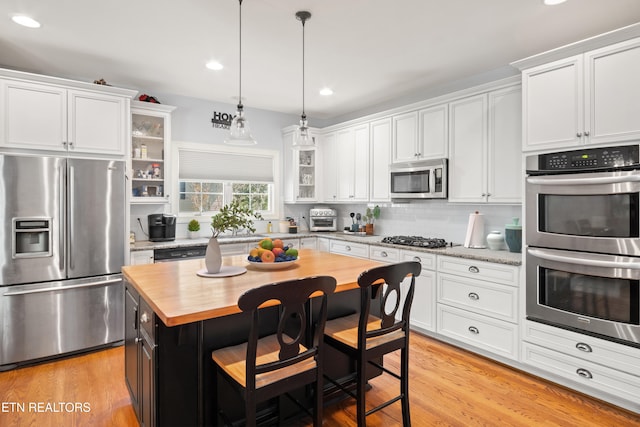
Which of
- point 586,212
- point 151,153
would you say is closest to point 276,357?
point 586,212

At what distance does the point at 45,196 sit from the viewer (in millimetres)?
3109

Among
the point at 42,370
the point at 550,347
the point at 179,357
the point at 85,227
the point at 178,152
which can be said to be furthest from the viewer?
the point at 178,152

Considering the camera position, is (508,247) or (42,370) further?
(508,247)

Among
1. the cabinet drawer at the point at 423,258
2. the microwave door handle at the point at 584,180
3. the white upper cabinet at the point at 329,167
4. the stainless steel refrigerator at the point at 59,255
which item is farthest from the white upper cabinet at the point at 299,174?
the microwave door handle at the point at 584,180

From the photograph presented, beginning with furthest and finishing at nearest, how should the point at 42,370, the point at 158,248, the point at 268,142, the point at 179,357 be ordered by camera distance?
1. the point at 268,142
2. the point at 158,248
3. the point at 42,370
4. the point at 179,357

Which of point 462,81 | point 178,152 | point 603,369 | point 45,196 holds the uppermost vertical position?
point 462,81

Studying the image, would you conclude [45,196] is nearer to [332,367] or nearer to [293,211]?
[332,367]

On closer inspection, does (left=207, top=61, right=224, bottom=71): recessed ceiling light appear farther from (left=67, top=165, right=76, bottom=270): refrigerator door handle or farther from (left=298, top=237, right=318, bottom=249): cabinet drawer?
(left=298, top=237, right=318, bottom=249): cabinet drawer

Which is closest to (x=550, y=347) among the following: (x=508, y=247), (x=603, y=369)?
(x=603, y=369)

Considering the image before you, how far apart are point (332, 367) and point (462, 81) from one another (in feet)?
10.8

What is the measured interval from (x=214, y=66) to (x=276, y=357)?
9.61 ft

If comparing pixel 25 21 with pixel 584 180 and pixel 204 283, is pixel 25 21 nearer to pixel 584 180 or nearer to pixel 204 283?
pixel 204 283

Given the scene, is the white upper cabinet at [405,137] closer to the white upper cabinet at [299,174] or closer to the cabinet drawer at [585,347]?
the white upper cabinet at [299,174]

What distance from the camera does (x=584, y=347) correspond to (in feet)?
8.30
